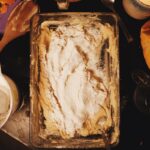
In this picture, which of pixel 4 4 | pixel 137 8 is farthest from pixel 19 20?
pixel 137 8

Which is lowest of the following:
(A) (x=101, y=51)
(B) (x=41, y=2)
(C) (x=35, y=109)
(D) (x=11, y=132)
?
(D) (x=11, y=132)

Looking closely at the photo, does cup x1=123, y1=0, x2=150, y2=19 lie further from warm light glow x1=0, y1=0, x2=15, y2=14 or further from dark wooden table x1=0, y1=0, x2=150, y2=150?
warm light glow x1=0, y1=0, x2=15, y2=14

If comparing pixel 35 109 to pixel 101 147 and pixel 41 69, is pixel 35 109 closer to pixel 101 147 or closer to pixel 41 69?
pixel 41 69

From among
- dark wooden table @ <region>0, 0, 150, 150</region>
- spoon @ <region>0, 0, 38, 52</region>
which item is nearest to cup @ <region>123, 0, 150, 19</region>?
dark wooden table @ <region>0, 0, 150, 150</region>

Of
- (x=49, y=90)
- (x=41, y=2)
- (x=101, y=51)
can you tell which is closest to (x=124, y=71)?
(x=101, y=51)

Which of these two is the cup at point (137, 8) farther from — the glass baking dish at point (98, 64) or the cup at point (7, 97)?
the cup at point (7, 97)

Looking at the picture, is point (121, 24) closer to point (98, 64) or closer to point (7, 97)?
point (98, 64)
